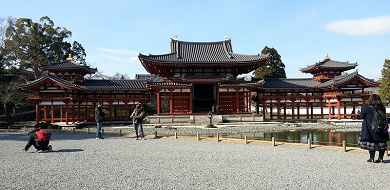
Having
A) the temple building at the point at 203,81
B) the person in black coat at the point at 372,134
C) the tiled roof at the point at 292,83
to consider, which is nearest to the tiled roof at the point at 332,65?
the tiled roof at the point at 292,83

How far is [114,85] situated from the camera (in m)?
27.4

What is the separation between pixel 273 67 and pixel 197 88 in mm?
18371

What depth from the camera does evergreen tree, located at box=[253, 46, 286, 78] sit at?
137ft

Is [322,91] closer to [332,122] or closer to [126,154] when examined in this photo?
[332,122]

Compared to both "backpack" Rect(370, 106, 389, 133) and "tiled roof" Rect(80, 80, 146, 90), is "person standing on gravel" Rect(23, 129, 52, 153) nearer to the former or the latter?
"backpack" Rect(370, 106, 389, 133)

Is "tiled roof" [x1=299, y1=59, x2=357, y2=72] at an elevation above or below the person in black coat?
above

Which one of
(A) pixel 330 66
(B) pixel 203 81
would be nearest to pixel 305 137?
(B) pixel 203 81

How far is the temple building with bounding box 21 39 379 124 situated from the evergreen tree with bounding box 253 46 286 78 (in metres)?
10.8

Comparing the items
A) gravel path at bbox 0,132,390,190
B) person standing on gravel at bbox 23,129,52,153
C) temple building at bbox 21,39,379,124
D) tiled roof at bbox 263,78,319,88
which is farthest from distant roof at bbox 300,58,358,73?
person standing on gravel at bbox 23,129,52,153

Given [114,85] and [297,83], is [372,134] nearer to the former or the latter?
[297,83]

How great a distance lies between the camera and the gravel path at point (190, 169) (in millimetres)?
6113

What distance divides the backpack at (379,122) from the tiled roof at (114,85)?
2222 cm

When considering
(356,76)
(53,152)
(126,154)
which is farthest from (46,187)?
(356,76)

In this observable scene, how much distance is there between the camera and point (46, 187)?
19.4 feet
